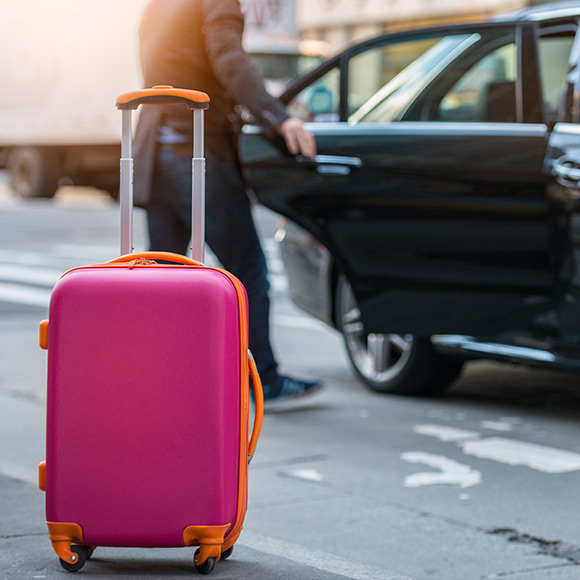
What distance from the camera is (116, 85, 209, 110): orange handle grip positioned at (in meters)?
3.26

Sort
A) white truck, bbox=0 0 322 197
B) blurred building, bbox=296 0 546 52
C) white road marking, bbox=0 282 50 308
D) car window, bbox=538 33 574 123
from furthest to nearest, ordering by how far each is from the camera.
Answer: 1. blurred building, bbox=296 0 546 52
2. white truck, bbox=0 0 322 197
3. white road marking, bbox=0 282 50 308
4. car window, bbox=538 33 574 123

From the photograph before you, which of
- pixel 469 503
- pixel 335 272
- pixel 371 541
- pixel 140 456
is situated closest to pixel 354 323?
pixel 335 272

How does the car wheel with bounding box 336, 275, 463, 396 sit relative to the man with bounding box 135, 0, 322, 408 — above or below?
below

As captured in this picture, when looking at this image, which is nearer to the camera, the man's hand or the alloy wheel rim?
the man's hand

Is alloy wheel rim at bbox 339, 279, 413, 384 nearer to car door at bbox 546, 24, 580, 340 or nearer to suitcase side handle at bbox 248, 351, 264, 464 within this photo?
car door at bbox 546, 24, 580, 340

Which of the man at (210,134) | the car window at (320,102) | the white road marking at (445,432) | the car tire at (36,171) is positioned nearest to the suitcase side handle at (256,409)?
the white road marking at (445,432)

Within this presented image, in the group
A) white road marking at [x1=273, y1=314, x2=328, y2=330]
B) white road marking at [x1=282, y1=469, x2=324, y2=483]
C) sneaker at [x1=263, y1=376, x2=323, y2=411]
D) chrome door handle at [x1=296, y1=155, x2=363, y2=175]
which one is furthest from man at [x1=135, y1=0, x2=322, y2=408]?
white road marking at [x1=273, y1=314, x2=328, y2=330]

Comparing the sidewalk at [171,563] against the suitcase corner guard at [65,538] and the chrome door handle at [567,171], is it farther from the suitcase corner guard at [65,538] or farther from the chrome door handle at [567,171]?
the chrome door handle at [567,171]

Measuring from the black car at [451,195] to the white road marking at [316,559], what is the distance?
6.08ft

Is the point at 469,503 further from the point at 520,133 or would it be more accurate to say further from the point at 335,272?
the point at 335,272

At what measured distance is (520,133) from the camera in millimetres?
5039

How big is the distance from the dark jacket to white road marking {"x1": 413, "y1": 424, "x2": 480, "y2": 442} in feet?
4.38

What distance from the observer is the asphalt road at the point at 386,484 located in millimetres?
3336

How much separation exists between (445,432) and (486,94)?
156 cm
